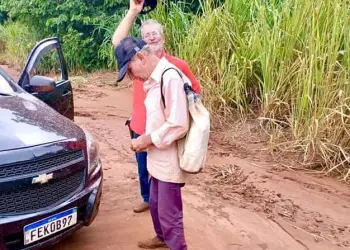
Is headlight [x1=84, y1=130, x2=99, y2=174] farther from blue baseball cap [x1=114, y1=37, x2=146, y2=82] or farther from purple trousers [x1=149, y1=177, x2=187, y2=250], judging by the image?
blue baseball cap [x1=114, y1=37, x2=146, y2=82]

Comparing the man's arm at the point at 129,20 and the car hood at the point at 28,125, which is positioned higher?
the man's arm at the point at 129,20

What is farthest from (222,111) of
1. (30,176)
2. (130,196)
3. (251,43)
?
(30,176)

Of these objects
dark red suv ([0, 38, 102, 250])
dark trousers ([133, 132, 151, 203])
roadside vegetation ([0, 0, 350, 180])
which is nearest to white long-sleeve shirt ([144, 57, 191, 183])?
dark red suv ([0, 38, 102, 250])

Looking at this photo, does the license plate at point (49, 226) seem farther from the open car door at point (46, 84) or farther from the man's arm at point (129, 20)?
the open car door at point (46, 84)

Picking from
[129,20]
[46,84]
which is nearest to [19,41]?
[46,84]

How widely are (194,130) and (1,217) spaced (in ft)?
3.87

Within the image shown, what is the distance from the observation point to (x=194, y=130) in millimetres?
2842

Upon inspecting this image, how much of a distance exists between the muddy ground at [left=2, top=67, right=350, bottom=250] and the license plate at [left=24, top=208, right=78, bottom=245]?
489 millimetres

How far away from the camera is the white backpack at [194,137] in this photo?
2.84m

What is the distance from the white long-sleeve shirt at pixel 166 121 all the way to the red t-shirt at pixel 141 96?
24.3 inches

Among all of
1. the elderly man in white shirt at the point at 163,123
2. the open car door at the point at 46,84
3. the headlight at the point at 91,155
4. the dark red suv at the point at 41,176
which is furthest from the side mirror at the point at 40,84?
the elderly man in white shirt at the point at 163,123

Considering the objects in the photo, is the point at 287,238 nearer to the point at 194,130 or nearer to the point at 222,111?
the point at 194,130

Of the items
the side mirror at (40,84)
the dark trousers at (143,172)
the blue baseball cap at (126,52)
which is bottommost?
the dark trousers at (143,172)

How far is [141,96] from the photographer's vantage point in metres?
3.61
